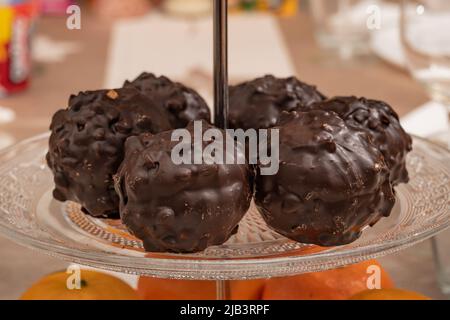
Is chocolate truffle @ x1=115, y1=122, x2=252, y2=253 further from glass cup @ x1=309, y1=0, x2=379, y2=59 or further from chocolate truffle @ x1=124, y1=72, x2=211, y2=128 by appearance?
glass cup @ x1=309, y1=0, x2=379, y2=59

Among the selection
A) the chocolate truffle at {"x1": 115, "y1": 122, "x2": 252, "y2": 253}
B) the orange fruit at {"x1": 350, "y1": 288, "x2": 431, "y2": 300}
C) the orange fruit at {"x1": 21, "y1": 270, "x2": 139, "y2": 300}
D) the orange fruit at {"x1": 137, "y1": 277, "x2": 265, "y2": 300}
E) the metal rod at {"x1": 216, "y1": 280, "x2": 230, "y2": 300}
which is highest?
the chocolate truffle at {"x1": 115, "y1": 122, "x2": 252, "y2": 253}

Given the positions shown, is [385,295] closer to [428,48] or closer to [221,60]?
[221,60]

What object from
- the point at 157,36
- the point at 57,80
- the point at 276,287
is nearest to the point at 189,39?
the point at 157,36

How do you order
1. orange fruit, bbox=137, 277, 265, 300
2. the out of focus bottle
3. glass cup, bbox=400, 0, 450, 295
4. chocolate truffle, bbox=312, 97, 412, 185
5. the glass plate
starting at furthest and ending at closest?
1. the out of focus bottle
2. glass cup, bbox=400, 0, 450, 295
3. orange fruit, bbox=137, 277, 265, 300
4. chocolate truffle, bbox=312, 97, 412, 185
5. the glass plate

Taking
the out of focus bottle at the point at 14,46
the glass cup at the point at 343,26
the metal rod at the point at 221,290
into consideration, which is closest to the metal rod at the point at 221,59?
the metal rod at the point at 221,290

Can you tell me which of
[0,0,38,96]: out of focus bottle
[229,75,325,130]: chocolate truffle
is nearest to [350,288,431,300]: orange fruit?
[229,75,325,130]: chocolate truffle

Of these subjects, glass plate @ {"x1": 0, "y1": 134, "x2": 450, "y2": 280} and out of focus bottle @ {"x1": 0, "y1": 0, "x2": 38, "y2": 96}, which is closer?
glass plate @ {"x1": 0, "y1": 134, "x2": 450, "y2": 280}
